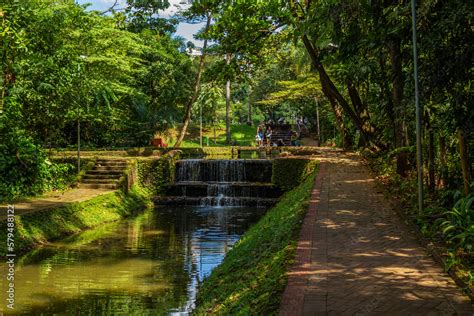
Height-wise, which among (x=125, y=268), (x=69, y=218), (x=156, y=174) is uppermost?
(x=156, y=174)

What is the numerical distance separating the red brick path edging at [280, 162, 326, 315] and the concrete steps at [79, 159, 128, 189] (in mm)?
10227

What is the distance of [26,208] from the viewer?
12.6 m

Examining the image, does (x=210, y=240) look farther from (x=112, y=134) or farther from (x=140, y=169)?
(x=112, y=134)

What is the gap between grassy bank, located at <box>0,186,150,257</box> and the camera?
1112cm

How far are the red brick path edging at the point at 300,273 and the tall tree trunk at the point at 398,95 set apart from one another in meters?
2.81

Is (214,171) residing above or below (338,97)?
below

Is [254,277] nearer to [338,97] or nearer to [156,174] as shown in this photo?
[338,97]

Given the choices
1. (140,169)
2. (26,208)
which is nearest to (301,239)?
(26,208)

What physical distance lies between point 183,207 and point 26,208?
648cm

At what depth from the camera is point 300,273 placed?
5543mm

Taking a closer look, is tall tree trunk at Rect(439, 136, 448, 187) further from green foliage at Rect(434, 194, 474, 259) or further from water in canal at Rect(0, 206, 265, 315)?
water in canal at Rect(0, 206, 265, 315)

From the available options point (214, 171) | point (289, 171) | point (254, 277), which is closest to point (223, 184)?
point (214, 171)

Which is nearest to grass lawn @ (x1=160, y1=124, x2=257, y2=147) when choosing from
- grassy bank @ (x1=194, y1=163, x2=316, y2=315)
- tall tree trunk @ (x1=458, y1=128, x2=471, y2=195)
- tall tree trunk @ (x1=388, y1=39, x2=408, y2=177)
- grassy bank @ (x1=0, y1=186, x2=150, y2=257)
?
grassy bank @ (x1=0, y1=186, x2=150, y2=257)

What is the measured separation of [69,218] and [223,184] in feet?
23.1
